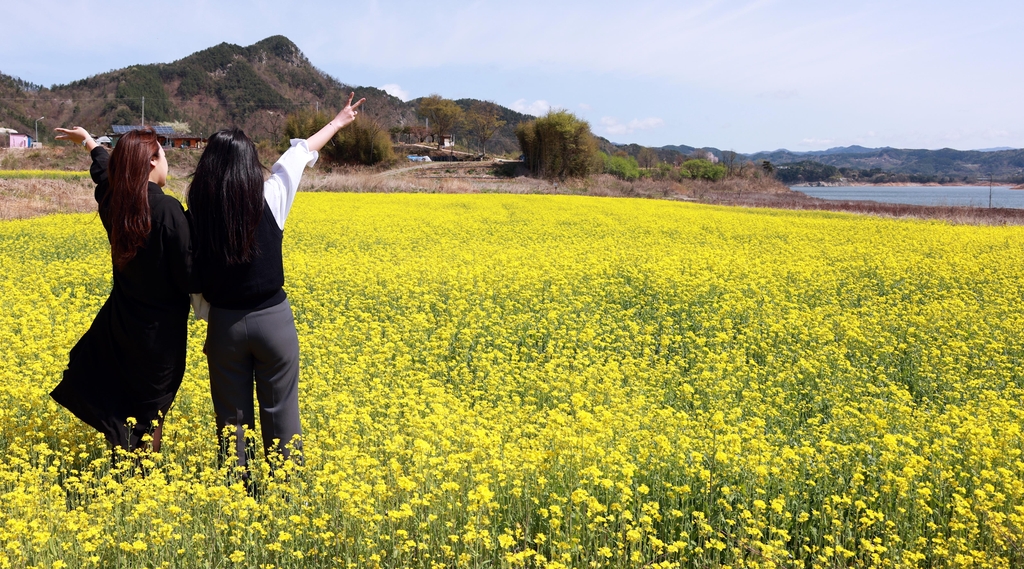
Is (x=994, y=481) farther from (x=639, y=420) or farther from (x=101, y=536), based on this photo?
(x=101, y=536)

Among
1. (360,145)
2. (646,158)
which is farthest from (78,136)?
(646,158)

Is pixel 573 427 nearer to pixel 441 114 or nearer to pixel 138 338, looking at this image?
pixel 138 338

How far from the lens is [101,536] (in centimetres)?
308

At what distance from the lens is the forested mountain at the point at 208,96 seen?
319 feet

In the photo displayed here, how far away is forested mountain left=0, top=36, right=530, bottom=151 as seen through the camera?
97.2 metres

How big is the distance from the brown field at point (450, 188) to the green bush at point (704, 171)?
312cm

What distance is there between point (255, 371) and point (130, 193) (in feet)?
3.46

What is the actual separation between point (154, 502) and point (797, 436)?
12.9 feet

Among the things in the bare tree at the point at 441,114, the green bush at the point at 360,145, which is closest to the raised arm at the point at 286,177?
the green bush at the point at 360,145

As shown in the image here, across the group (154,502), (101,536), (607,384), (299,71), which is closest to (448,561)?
(154,502)

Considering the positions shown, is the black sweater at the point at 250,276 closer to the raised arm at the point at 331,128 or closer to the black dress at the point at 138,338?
the black dress at the point at 138,338

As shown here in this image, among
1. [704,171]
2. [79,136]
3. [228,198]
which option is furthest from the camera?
[704,171]

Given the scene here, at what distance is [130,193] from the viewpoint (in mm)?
3275

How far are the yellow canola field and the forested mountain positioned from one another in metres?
81.2
